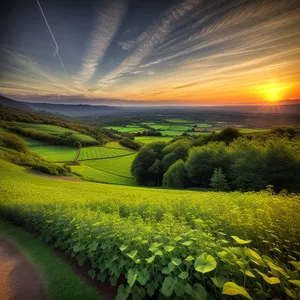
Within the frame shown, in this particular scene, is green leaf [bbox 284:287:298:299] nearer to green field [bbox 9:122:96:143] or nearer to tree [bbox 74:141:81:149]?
green field [bbox 9:122:96:143]

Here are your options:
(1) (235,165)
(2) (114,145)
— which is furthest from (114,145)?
(1) (235,165)

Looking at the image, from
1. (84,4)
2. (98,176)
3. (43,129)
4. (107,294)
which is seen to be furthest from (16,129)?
(107,294)

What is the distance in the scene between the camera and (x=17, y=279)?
5.08 m

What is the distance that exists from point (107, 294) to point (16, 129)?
4306 centimetres

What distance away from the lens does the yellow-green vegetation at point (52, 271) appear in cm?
417

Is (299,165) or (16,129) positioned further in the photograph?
(16,129)

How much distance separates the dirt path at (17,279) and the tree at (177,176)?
30.4 metres

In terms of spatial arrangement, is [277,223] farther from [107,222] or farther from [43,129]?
[43,129]

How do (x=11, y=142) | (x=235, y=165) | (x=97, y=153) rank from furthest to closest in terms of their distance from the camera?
(x=97, y=153)
(x=11, y=142)
(x=235, y=165)

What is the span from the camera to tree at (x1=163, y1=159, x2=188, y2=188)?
115 ft

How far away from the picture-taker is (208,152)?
3142 cm

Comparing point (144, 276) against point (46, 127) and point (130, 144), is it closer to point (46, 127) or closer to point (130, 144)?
point (46, 127)

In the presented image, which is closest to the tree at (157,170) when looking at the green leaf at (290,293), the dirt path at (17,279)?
the dirt path at (17,279)

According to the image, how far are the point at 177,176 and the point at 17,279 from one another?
31.5 metres
